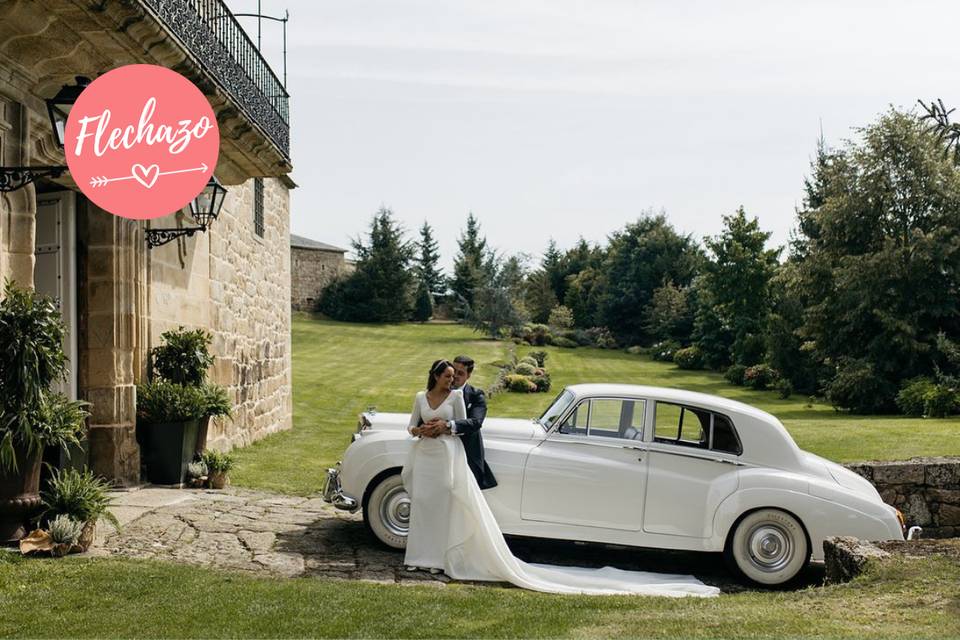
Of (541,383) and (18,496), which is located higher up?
(18,496)

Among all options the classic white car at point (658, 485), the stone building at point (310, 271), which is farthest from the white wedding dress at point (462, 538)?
the stone building at point (310, 271)

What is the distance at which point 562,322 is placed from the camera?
54.7 m

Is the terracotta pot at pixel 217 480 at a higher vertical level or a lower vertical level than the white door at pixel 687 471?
lower

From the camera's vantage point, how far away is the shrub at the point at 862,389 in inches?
1145

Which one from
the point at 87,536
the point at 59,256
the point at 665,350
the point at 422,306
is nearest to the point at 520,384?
the point at 665,350

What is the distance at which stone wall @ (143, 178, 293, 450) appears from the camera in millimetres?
12055

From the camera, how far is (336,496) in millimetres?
8156

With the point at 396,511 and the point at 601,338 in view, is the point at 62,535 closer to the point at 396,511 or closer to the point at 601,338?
the point at 396,511

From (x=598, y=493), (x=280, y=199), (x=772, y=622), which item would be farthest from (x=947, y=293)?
(x=772, y=622)

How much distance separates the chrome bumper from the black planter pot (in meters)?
2.97

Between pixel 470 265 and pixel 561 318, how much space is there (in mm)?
13251

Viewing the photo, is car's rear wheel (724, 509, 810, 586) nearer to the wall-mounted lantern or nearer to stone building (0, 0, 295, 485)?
stone building (0, 0, 295, 485)

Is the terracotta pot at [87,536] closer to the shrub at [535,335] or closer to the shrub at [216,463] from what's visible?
the shrub at [216,463]

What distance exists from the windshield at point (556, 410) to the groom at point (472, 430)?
0.69 meters
